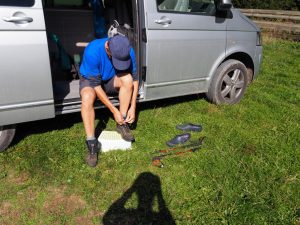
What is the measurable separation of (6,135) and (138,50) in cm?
165

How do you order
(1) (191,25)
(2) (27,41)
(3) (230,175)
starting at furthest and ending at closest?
1. (1) (191,25)
2. (3) (230,175)
3. (2) (27,41)

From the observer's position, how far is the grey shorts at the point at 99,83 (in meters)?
3.55

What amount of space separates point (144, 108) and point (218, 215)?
2.23 m

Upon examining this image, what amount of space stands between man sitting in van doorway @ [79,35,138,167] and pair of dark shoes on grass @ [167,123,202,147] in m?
0.48

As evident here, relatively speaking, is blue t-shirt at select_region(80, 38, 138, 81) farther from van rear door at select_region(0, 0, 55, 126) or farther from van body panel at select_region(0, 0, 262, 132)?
van rear door at select_region(0, 0, 55, 126)

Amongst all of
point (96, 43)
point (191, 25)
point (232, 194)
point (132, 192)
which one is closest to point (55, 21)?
point (96, 43)

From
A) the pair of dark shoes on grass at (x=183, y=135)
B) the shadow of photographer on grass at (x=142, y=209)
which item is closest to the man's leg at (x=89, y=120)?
the shadow of photographer on grass at (x=142, y=209)

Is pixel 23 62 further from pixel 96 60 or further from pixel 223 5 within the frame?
pixel 223 5

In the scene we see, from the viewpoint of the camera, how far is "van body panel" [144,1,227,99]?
12.5ft

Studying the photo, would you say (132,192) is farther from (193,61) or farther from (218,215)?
(193,61)

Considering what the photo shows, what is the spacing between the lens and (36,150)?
3578 mm

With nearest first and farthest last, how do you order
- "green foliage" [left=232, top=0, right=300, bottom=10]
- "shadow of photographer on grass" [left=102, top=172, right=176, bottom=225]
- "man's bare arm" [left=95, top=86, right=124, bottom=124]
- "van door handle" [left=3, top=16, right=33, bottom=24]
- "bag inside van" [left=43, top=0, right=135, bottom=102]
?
1. "shadow of photographer on grass" [left=102, top=172, right=176, bottom=225]
2. "van door handle" [left=3, top=16, right=33, bottom=24]
3. "man's bare arm" [left=95, top=86, right=124, bottom=124]
4. "bag inside van" [left=43, top=0, right=135, bottom=102]
5. "green foliage" [left=232, top=0, right=300, bottom=10]

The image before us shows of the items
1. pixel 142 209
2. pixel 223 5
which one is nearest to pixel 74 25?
pixel 223 5

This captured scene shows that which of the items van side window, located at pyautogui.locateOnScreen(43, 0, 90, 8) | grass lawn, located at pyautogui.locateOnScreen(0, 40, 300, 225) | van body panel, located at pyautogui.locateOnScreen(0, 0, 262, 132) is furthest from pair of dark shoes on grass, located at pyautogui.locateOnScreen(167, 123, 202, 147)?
van side window, located at pyautogui.locateOnScreen(43, 0, 90, 8)
